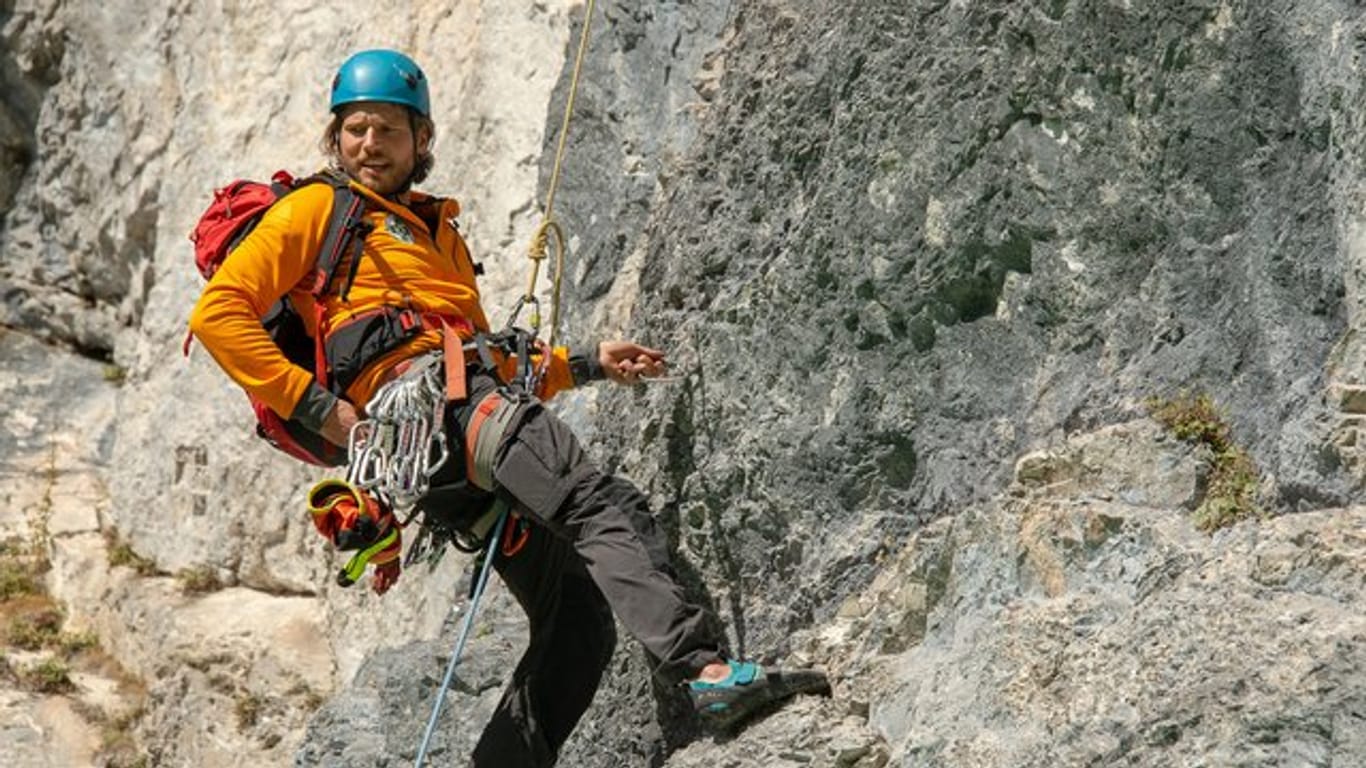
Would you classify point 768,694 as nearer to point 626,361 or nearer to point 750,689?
point 750,689

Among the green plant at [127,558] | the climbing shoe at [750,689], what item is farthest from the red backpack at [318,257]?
the green plant at [127,558]

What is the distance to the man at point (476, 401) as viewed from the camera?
6.50 meters

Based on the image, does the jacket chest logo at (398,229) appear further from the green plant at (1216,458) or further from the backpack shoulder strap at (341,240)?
the green plant at (1216,458)

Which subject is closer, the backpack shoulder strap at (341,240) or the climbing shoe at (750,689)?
the climbing shoe at (750,689)

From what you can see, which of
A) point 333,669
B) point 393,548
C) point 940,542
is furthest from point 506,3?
point 940,542

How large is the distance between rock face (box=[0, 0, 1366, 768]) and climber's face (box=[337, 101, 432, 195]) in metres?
1.04

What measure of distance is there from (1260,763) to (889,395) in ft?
6.91

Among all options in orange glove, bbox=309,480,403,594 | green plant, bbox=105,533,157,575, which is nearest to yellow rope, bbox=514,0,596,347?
orange glove, bbox=309,480,403,594

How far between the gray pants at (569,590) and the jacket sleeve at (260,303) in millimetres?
591

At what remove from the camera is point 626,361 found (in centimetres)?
729

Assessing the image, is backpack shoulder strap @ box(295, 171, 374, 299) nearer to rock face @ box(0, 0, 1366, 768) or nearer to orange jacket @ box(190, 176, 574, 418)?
orange jacket @ box(190, 176, 574, 418)

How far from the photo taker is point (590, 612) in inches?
279

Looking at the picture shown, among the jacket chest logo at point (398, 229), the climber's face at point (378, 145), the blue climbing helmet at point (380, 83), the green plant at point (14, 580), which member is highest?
the blue climbing helmet at point (380, 83)

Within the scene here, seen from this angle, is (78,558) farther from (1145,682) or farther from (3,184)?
(1145,682)
